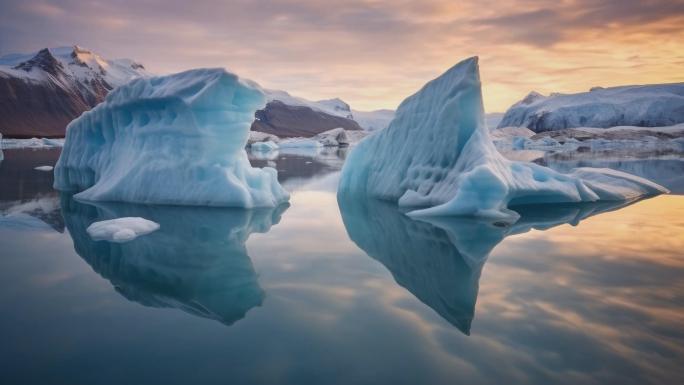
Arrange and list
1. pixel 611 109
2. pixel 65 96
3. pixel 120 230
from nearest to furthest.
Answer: pixel 120 230 < pixel 611 109 < pixel 65 96

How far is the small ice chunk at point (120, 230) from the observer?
5781 millimetres

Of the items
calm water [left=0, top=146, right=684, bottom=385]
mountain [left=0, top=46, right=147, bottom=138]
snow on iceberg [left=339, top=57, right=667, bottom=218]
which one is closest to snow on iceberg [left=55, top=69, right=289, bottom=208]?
calm water [left=0, top=146, right=684, bottom=385]

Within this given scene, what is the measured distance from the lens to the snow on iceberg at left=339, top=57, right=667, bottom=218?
7.38 metres

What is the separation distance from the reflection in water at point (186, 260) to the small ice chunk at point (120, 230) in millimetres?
118

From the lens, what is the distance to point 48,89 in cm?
9700

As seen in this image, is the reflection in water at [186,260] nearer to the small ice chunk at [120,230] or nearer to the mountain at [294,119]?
the small ice chunk at [120,230]

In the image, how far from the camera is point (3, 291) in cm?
386

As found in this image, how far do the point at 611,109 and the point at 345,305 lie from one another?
3360 inches

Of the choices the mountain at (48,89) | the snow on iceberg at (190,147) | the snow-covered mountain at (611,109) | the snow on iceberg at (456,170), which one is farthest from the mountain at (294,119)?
the snow on iceberg at (190,147)

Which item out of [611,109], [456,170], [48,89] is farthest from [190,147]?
[48,89]

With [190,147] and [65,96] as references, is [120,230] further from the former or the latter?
[65,96]

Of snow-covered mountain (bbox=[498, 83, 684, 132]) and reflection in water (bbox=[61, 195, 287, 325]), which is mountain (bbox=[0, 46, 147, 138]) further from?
snow-covered mountain (bbox=[498, 83, 684, 132])

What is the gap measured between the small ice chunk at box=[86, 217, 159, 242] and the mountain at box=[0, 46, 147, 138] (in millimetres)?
82385

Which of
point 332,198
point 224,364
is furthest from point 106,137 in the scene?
point 224,364
